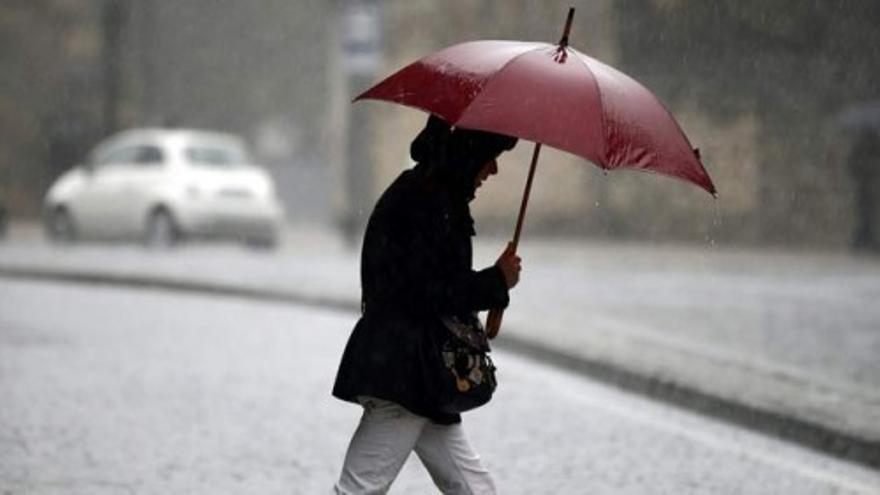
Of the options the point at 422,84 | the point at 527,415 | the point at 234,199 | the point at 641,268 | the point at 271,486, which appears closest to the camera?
the point at 422,84

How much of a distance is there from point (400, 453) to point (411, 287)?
488mm

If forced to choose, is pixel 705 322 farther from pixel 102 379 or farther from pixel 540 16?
pixel 540 16

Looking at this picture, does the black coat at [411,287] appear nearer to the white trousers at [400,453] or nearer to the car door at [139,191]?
the white trousers at [400,453]

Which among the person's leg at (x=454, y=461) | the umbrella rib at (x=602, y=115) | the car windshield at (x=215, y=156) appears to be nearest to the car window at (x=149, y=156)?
the car windshield at (x=215, y=156)

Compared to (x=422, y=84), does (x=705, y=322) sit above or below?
below

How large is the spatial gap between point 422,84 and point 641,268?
1663 cm

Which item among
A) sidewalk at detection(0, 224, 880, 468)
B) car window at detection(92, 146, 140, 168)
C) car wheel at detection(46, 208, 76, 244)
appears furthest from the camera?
car wheel at detection(46, 208, 76, 244)

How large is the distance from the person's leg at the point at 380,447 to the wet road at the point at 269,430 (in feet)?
8.16

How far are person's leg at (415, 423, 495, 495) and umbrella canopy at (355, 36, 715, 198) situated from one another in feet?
2.77

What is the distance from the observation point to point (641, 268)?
2195cm

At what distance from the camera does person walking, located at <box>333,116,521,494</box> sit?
501cm

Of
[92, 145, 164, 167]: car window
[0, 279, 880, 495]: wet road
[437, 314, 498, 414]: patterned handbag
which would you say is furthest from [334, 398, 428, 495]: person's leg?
[92, 145, 164, 167]: car window

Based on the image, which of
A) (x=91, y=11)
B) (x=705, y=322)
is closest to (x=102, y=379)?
(x=705, y=322)

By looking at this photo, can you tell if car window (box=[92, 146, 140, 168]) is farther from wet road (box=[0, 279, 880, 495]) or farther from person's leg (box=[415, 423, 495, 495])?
person's leg (box=[415, 423, 495, 495])
